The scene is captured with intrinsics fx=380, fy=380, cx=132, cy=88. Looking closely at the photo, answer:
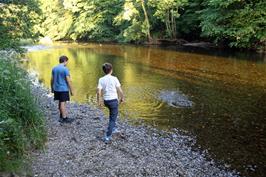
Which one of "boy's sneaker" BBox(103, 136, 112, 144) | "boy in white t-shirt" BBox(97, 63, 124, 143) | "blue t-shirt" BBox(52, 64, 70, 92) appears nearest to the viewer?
"boy in white t-shirt" BBox(97, 63, 124, 143)

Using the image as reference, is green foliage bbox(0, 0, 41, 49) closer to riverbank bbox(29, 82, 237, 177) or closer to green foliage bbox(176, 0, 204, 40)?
riverbank bbox(29, 82, 237, 177)

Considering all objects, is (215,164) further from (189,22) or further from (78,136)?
(189,22)

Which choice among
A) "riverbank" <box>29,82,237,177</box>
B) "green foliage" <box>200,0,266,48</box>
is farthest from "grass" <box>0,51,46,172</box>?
"green foliage" <box>200,0,266,48</box>

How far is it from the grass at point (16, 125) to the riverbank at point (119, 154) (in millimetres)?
346

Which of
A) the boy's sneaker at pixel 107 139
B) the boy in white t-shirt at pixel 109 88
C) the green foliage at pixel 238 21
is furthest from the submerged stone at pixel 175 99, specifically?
the green foliage at pixel 238 21

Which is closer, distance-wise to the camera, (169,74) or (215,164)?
(215,164)

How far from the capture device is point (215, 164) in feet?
28.3

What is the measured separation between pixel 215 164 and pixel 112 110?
2742 mm

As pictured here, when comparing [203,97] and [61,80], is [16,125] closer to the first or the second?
[61,80]

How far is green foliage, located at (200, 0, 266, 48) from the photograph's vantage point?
101 feet

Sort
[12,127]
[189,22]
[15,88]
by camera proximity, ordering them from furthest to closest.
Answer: [189,22] < [15,88] < [12,127]

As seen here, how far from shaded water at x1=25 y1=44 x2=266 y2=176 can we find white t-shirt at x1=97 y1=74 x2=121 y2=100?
2.74 metres

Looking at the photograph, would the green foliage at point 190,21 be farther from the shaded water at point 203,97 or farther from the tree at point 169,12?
the shaded water at point 203,97

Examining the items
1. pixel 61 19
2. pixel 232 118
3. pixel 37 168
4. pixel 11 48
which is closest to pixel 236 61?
pixel 232 118
